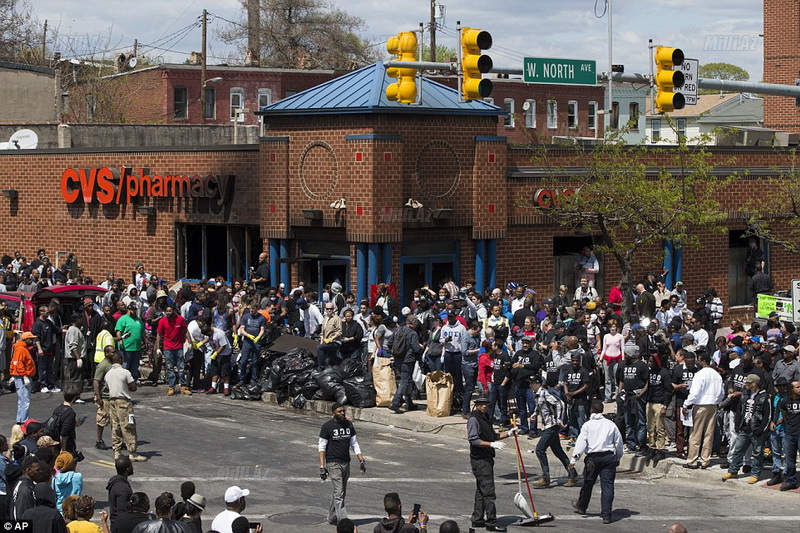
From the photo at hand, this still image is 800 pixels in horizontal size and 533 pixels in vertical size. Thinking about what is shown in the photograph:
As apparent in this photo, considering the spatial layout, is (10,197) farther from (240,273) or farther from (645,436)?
(645,436)

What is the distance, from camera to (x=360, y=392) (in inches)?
883

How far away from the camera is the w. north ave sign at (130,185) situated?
31203 millimetres

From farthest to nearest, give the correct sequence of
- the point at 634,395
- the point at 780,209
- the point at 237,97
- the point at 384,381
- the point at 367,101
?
the point at 237,97
the point at 780,209
the point at 367,101
the point at 384,381
the point at 634,395

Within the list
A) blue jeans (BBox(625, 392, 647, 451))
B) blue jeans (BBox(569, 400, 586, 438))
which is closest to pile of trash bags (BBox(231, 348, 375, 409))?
blue jeans (BBox(569, 400, 586, 438))

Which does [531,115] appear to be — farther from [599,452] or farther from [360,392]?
[599,452]

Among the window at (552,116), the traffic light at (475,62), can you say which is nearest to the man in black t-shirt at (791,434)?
the traffic light at (475,62)

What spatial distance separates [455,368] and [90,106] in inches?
1829

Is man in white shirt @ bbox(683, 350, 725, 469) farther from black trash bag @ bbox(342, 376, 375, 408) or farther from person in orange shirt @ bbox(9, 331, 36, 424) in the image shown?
person in orange shirt @ bbox(9, 331, 36, 424)

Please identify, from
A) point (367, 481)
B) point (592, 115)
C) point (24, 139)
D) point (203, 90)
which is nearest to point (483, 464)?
point (367, 481)

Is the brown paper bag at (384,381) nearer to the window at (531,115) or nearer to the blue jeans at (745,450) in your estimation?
the blue jeans at (745,450)

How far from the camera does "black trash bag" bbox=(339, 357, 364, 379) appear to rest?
896 inches

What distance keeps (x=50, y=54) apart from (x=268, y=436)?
65.9 m

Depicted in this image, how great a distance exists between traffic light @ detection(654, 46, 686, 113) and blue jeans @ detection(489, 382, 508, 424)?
604 centimetres

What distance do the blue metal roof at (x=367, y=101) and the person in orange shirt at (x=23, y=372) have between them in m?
9.65
